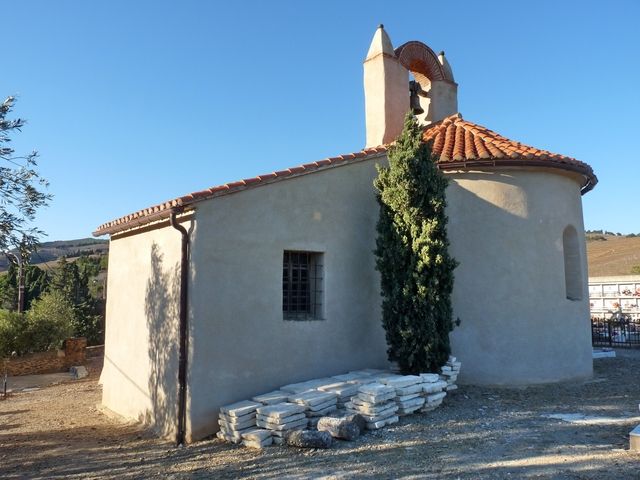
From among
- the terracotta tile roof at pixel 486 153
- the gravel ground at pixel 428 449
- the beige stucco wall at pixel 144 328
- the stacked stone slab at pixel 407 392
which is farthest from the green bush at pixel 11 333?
the terracotta tile roof at pixel 486 153

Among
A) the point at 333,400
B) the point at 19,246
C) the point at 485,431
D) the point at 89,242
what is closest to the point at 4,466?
the point at 19,246

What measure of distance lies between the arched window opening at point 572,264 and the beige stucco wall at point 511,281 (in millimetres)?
646

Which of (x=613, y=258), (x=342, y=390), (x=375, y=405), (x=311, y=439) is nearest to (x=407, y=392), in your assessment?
(x=375, y=405)

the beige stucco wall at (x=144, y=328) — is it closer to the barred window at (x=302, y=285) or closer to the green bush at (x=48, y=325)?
the barred window at (x=302, y=285)

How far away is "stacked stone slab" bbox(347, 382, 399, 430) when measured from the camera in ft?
23.2

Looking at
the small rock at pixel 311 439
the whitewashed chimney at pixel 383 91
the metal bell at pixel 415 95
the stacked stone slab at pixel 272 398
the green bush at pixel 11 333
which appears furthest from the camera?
the green bush at pixel 11 333

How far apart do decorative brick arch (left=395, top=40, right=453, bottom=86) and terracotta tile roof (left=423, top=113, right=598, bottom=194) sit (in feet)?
8.39

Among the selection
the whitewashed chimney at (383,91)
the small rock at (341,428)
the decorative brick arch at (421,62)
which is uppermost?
the decorative brick arch at (421,62)

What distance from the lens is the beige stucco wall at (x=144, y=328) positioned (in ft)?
26.2

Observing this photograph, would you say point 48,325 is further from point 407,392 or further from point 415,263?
point 407,392

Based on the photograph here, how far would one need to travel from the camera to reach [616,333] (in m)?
18.2

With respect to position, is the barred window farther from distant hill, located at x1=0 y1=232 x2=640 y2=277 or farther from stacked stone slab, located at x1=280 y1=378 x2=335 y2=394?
distant hill, located at x1=0 y1=232 x2=640 y2=277

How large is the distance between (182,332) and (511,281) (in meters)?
6.28

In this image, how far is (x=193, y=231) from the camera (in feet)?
25.0
